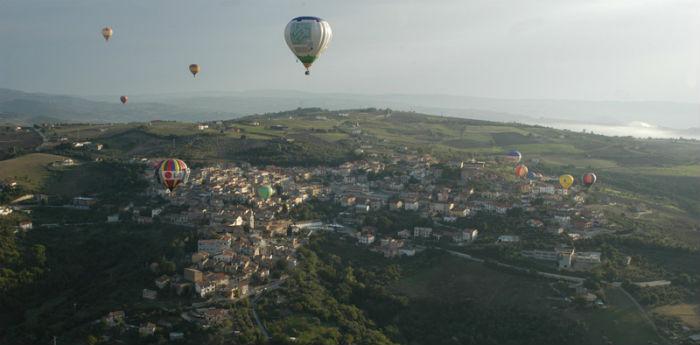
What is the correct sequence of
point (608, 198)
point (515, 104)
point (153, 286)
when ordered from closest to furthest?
point (153, 286) < point (608, 198) < point (515, 104)

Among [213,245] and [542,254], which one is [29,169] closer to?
[213,245]

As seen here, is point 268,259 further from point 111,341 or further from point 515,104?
point 515,104

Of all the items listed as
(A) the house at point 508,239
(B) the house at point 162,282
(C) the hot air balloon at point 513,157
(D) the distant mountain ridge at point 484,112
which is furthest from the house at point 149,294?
(D) the distant mountain ridge at point 484,112

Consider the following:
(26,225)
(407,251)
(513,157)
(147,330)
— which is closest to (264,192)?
(407,251)

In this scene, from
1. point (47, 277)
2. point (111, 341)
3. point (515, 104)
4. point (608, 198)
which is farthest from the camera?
point (515, 104)

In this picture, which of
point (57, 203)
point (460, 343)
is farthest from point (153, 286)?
point (57, 203)

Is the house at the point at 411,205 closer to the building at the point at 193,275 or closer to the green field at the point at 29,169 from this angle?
the building at the point at 193,275

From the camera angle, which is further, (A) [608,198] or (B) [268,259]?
(A) [608,198]
